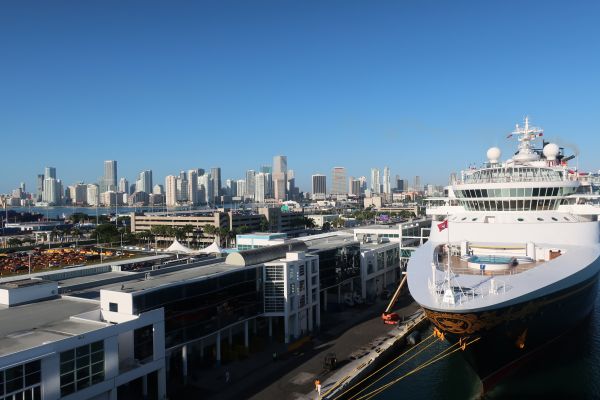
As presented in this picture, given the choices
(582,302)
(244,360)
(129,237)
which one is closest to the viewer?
(582,302)

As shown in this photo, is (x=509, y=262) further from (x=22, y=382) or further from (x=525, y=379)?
(x=22, y=382)

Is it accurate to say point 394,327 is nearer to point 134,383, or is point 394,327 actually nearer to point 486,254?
point 486,254

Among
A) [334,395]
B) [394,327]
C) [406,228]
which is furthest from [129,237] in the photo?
[334,395]

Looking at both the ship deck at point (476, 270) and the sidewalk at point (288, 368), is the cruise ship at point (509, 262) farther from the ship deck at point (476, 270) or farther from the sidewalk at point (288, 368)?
the sidewalk at point (288, 368)

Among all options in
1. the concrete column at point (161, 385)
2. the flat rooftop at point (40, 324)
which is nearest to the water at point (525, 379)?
the concrete column at point (161, 385)

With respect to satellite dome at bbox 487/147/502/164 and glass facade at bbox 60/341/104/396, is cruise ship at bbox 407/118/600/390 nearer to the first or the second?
satellite dome at bbox 487/147/502/164
